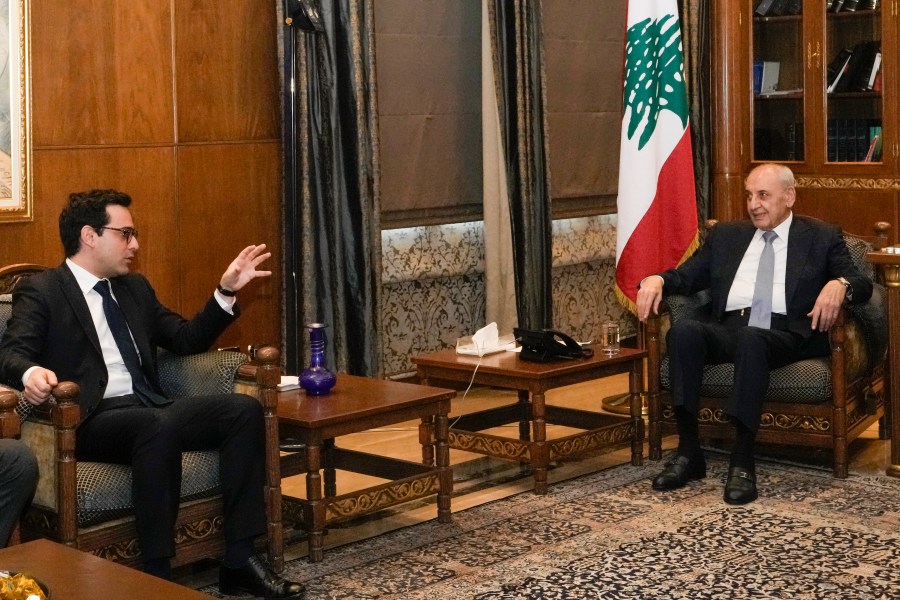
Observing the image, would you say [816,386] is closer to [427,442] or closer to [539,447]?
[539,447]

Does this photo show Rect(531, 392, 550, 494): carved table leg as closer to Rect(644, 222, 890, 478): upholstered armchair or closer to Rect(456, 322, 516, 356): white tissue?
Rect(456, 322, 516, 356): white tissue

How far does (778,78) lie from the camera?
6812 mm

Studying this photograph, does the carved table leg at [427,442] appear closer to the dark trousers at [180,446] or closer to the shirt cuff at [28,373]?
the dark trousers at [180,446]

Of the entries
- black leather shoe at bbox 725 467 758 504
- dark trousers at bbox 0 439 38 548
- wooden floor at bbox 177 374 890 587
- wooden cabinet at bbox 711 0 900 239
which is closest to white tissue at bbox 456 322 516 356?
wooden floor at bbox 177 374 890 587

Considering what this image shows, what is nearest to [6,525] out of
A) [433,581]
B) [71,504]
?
[71,504]

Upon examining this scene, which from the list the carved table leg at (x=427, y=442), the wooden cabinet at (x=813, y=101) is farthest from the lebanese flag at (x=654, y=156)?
the carved table leg at (x=427, y=442)

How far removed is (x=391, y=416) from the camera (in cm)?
392

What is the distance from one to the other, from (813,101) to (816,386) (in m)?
2.64

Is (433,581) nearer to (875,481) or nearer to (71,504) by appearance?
(71,504)

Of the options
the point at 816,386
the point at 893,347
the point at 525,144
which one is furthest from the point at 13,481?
the point at 525,144

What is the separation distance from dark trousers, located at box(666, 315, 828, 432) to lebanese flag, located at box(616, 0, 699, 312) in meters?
0.90

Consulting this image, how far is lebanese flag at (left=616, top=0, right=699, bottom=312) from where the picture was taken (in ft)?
18.5

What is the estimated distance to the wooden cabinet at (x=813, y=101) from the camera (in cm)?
654

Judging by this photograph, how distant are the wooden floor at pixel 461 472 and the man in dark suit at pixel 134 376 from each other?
1.11 ft
